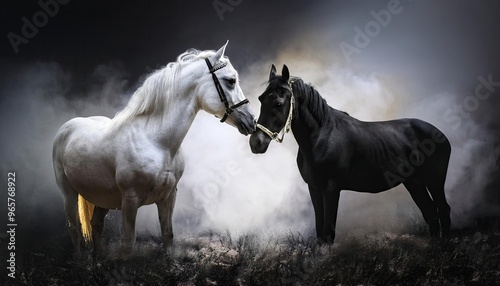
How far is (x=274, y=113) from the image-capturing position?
285cm

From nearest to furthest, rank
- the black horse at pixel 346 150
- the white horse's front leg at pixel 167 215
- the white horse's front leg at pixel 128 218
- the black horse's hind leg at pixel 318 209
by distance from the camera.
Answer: the white horse's front leg at pixel 128 218, the white horse's front leg at pixel 167 215, the black horse at pixel 346 150, the black horse's hind leg at pixel 318 209

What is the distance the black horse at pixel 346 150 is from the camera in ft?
9.39

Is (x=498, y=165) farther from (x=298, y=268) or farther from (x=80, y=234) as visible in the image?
(x=80, y=234)

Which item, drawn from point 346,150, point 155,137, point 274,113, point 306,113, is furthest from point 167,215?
point 346,150

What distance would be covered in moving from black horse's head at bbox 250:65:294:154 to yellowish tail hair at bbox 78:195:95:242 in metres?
0.96

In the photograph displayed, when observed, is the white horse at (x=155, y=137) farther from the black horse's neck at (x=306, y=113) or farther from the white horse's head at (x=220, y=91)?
the black horse's neck at (x=306, y=113)

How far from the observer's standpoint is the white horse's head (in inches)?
106

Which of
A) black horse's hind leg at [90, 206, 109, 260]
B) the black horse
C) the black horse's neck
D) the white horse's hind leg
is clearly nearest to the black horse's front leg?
A: the black horse

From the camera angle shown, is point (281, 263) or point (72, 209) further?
point (72, 209)

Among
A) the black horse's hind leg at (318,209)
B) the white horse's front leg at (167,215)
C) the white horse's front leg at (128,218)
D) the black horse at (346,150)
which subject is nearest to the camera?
the white horse's front leg at (128,218)

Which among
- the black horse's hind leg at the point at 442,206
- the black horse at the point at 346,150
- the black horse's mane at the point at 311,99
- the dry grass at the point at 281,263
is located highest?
the black horse's mane at the point at 311,99

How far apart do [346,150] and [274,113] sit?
Answer: 0.43m

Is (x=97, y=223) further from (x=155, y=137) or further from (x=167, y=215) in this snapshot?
(x=155, y=137)

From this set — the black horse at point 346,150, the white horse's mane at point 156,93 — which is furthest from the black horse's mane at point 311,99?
the white horse's mane at point 156,93
